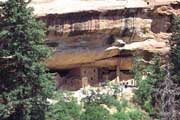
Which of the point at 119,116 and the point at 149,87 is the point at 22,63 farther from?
the point at 149,87

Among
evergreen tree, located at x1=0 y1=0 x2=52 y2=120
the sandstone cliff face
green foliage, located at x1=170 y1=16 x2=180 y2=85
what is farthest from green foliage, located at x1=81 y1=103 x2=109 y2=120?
the sandstone cliff face

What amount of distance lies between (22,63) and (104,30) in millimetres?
7643

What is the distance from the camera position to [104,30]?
101 ft

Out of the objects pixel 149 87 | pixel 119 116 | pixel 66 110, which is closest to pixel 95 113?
pixel 119 116

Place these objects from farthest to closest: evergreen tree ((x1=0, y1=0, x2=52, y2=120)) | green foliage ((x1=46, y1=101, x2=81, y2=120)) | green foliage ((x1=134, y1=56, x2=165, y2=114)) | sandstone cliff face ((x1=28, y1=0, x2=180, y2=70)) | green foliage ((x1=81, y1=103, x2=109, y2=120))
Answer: sandstone cliff face ((x1=28, y1=0, x2=180, y2=70))
green foliage ((x1=134, y1=56, x2=165, y2=114))
green foliage ((x1=81, y1=103, x2=109, y2=120))
green foliage ((x1=46, y1=101, x2=81, y2=120))
evergreen tree ((x1=0, y1=0, x2=52, y2=120))

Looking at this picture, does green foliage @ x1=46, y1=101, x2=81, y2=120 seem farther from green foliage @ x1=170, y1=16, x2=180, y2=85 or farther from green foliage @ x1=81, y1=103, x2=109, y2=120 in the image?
green foliage @ x1=170, y1=16, x2=180, y2=85

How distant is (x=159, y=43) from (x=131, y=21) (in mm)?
2004

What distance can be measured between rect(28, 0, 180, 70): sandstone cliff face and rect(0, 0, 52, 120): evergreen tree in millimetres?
5309

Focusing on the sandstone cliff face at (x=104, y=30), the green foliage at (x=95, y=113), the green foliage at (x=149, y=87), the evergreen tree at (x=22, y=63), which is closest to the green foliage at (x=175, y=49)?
the green foliage at (x=149, y=87)

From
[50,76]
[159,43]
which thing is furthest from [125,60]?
[50,76]

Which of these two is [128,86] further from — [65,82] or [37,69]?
[37,69]

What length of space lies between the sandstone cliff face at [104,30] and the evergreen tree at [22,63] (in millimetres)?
5309

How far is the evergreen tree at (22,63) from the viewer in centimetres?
2381

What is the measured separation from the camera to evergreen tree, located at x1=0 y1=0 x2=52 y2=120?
23.8 m
